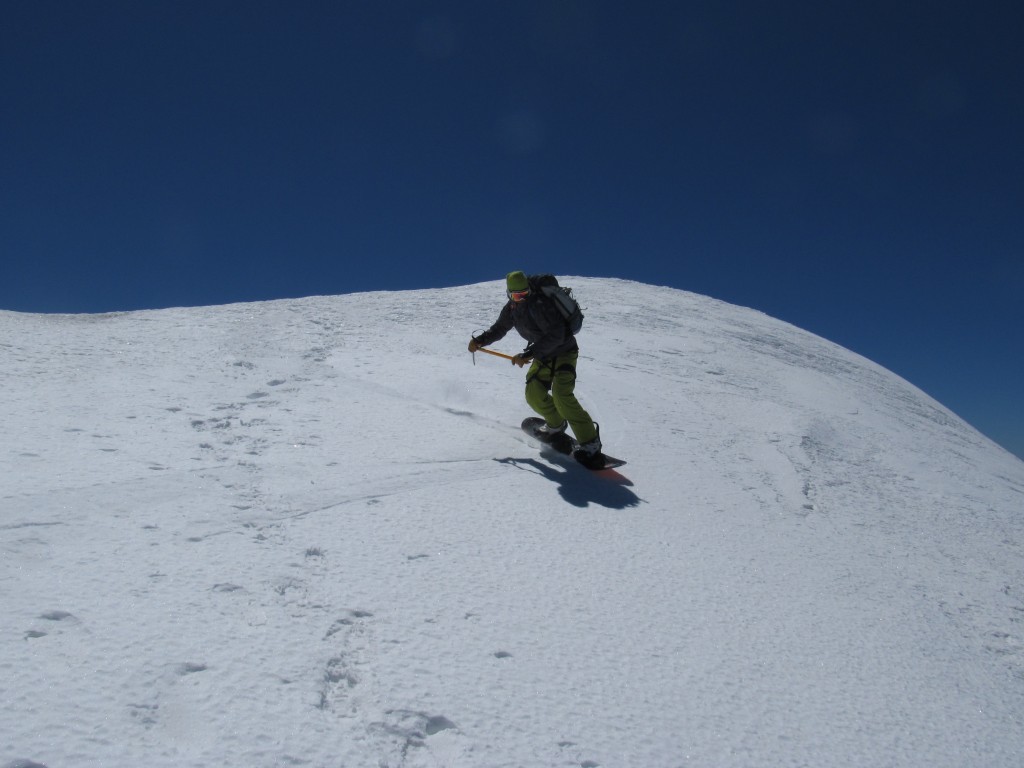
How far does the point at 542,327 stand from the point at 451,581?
2668 millimetres

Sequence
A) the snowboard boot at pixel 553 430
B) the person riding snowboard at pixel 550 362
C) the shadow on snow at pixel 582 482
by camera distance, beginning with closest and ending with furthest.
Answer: the shadow on snow at pixel 582 482
the person riding snowboard at pixel 550 362
the snowboard boot at pixel 553 430

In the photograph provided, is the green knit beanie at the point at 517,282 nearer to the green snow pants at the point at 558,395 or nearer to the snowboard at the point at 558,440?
the green snow pants at the point at 558,395

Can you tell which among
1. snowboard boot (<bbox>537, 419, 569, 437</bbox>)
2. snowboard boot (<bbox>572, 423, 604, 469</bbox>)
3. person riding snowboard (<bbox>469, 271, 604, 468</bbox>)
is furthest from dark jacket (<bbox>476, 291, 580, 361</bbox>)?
snowboard boot (<bbox>572, 423, 604, 469</bbox>)

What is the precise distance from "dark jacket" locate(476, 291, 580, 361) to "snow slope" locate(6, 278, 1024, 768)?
80 cm

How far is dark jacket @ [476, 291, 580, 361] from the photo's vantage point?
5.12 m

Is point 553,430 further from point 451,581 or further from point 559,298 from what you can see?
point 451,581

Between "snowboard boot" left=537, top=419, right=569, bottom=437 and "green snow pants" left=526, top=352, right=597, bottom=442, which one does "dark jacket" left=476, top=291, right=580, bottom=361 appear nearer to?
"green snow pants" left=526, top=352, right=597, bottom=442

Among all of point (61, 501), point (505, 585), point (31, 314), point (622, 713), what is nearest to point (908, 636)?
point (622, 713)

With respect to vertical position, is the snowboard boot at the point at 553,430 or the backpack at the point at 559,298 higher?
the backpack at the point at 559,298

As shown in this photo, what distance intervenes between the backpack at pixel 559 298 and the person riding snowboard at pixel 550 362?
37mm

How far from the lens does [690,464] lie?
540cm

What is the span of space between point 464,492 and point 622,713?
1834mm

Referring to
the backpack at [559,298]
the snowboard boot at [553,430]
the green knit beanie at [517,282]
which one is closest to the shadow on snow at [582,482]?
the snowboard boot at [553,430]

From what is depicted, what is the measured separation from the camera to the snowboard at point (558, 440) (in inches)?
198
